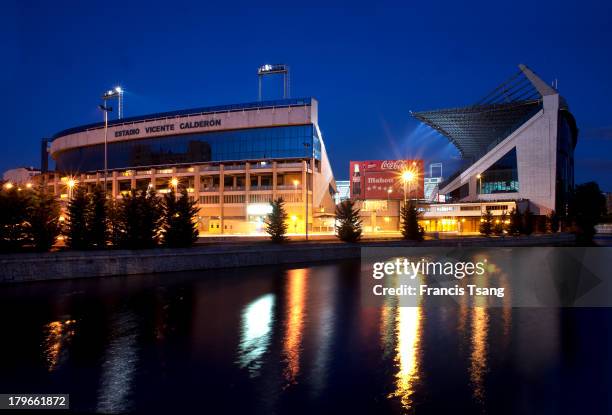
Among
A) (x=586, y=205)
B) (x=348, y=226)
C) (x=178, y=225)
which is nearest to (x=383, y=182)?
(x=348, y=226)

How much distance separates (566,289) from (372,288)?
10.8m

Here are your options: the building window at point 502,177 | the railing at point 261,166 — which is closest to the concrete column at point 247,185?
the railing at point 261,166

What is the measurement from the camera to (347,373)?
11258 mm

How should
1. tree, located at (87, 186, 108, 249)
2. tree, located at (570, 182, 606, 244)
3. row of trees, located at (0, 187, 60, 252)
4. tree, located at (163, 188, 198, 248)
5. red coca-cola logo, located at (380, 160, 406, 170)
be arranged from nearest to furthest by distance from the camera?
row of trees, located at (0, 187, 60, 252)
tree, located at (87, 186, 108, 249)
tree, located at (163, 188, 198, 248)
red coca-cola logo, located at (380, 160, 406, 170)
tree, located at (570, 182, 606, 244)

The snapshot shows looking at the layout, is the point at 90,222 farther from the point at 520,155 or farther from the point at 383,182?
the point at 520,155

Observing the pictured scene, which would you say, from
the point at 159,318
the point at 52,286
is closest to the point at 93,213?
the point at 52,286

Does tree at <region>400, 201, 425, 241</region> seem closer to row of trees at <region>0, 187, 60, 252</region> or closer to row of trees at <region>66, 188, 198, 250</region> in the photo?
row of trees at <region>66, 188, 198, 250</region>

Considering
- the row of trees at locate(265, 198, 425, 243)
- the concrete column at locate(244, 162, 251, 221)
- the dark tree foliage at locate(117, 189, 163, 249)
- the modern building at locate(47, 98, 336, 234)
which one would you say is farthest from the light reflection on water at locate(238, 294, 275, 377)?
the concrete column at locate(244, 162, 251, 221)

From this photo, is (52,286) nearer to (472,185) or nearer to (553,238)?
(553,238)

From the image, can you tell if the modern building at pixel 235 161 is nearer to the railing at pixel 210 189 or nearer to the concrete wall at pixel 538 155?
the railing at pixel 210 189

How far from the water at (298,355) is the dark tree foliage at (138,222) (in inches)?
471

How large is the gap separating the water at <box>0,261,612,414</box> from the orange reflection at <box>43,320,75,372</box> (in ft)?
0.23

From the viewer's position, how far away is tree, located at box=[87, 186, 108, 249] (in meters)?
34.0

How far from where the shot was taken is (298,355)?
1280cm
